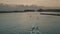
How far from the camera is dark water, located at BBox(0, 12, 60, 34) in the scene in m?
0.88

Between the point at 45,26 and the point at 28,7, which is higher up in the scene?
the point at 28,7

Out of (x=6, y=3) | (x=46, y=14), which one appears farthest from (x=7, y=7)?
(x=46, y=14)

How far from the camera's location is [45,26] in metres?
0.90

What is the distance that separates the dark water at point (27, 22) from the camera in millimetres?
883

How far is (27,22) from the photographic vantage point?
90 cm

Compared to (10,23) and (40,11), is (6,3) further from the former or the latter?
(40,11)

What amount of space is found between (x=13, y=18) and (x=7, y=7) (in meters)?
0.13

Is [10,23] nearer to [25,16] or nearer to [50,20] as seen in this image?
[25,16]

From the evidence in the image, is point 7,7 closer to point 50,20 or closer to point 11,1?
point 11,1

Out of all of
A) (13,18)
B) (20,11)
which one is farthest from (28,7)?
(13,18)

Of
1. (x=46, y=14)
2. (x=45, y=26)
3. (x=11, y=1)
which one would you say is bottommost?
(x=45, y=26)

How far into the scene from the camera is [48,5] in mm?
892

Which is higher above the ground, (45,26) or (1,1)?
(1,1)

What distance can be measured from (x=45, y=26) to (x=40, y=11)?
6.3 inches
